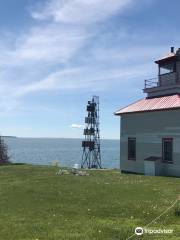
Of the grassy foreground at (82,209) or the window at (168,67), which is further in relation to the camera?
the window at (168,67)

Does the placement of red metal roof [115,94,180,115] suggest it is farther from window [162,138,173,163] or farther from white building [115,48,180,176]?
window [162,138,173,163]

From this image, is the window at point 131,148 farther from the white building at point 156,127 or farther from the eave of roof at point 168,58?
the eave of roof at point 168,58

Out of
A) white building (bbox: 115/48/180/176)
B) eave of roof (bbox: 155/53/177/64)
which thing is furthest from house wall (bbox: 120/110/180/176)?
eave of roof (bbox: 155/53/177/64)

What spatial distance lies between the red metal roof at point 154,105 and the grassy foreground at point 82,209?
322 inches

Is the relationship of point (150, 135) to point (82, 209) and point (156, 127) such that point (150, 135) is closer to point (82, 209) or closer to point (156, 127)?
point (156, 127)

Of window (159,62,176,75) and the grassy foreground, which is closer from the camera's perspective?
the grassy foreground

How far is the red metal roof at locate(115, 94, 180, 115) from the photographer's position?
32.9 metres

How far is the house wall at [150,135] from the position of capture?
32562 mm

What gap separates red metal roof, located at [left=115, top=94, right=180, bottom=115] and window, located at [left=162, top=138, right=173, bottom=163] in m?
2.35

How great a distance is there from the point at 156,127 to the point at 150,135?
912 mm

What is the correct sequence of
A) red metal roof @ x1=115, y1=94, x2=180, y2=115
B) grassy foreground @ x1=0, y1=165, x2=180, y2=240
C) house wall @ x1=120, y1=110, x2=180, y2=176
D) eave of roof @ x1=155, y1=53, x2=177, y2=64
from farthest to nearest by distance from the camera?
eave of roof @ x1=155, y1=53, x2=177, y2=64 < red metal roof @ x1=115, y1=94, x2=180, y2=115 < house wall @ x1=120, y1=110, x2=180, y2=176 < grassy foreground @ x1=0, y1=165, x2=180, y2=240

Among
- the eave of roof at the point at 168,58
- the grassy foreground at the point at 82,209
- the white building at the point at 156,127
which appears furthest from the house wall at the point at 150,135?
the grassy foreground at the point at 82,209

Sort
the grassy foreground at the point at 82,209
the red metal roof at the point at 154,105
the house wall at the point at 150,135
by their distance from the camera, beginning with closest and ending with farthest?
1. the grassy foreground at the point at 82,209
2. the house wall at the point at 150,135
3. the red metal roof at the point at 154,105

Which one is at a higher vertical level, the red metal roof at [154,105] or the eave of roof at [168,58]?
the eave of roof at [168,58]
